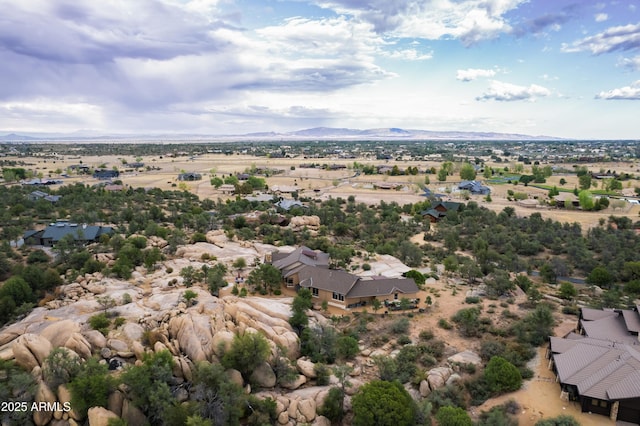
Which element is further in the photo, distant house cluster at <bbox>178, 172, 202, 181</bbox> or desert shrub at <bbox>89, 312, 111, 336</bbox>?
distant house cluster at <bbox>178, 172, 202, 181</bbox>

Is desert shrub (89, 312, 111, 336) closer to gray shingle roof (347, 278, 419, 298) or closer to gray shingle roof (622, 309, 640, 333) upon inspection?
gray shingle roof (347, 278, 419, 298)

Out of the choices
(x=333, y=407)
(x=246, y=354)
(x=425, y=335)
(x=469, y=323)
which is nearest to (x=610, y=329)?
(x=469, y=323)

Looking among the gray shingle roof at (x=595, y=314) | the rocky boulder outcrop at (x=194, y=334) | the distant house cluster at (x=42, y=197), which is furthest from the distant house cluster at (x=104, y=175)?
the gray shingle roof at (x=595, y=314)

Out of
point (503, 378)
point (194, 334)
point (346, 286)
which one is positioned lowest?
point (503, 378)

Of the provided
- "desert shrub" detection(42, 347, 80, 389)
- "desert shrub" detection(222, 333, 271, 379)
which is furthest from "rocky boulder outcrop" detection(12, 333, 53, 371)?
"desert shrub" detection(222, 333, 271, 379)

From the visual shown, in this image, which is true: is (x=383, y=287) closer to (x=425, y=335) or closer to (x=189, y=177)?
(x=425, y=335)

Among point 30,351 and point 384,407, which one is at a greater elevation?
point 30,351

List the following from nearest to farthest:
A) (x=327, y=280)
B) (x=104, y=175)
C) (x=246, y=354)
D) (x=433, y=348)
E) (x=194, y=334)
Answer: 1. (x=246, y=354)
2. (x=194, y=334)
3. (x=433, y=348)
4. (x=327, y=280)
5. (x=104, y=175)
